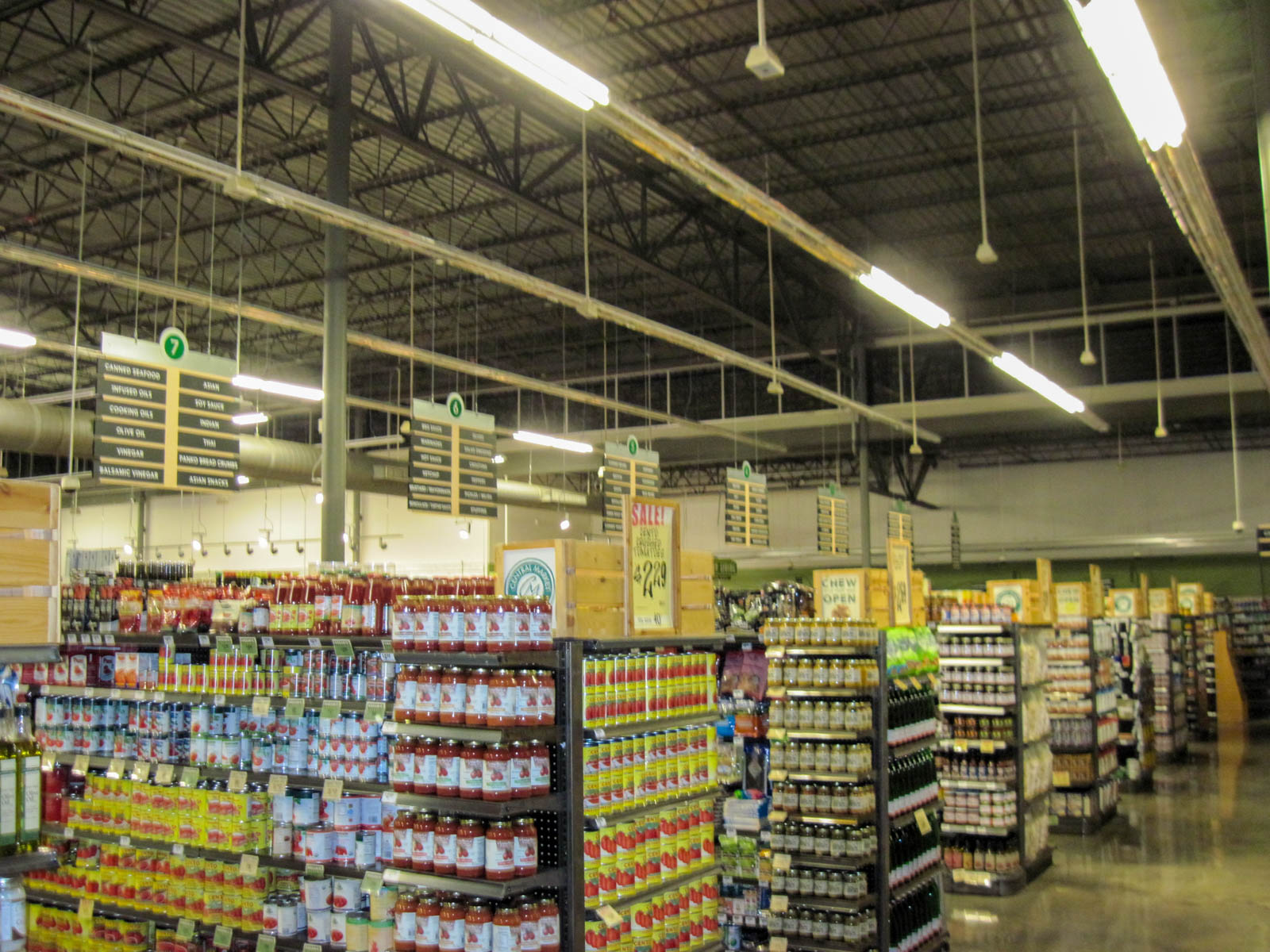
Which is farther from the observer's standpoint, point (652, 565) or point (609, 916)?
point (652, 565)

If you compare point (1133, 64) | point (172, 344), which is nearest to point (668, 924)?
point (1133, 64)

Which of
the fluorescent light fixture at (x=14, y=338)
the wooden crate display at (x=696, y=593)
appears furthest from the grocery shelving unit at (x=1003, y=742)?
the fluorescent light fixture at (x=14, y=338)

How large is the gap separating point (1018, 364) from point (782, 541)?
16721mm

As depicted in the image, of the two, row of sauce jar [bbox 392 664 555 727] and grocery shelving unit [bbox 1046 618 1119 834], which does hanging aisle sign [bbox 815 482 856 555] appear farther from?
row of sauce jar [bbox 392 664 555 727]

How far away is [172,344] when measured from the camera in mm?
8406

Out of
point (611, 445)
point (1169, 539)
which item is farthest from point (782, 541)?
point (611, 445)

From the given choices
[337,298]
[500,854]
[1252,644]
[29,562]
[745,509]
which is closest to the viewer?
[29,562]

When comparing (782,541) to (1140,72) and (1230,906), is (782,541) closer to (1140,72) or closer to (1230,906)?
(1230,906)

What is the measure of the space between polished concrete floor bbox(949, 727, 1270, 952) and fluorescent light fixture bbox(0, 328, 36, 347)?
9.20m

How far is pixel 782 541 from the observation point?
2852 centimetres

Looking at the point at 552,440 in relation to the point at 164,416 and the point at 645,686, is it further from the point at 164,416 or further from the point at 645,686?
the point at 645,686

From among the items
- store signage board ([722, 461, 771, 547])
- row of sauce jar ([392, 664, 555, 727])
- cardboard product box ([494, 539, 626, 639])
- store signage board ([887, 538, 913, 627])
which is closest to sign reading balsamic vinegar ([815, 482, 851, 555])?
store signage board ([722, 461, 771, 547])

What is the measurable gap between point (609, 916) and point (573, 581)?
4.63 feet

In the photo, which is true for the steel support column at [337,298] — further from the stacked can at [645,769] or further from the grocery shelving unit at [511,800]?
the stacked can at [645,769]
